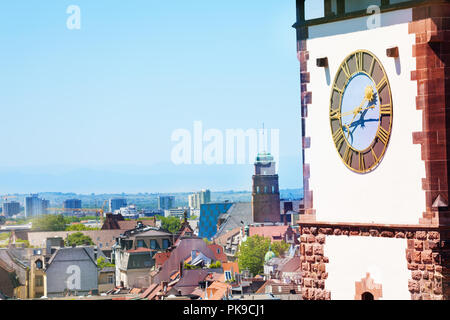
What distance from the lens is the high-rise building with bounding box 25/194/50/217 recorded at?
127 meters

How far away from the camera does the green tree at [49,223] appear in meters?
145

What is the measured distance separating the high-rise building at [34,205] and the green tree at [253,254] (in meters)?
37.3

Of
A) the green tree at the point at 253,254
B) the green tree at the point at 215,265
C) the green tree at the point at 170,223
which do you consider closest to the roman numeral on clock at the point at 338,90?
the green tree at the point at 215,265

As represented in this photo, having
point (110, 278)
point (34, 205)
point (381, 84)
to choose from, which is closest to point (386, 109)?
point (381, 84)

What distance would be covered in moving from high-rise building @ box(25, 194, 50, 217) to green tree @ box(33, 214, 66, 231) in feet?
6.31

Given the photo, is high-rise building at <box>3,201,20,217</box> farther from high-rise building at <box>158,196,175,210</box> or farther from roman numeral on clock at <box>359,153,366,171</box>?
roman numeral on clock at <box>359,153,366,171</box>

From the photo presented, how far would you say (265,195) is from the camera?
151250mm

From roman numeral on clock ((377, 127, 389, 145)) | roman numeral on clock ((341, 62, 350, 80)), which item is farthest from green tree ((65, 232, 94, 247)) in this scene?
roman numeral on clock ((377, 127, 389, 145))

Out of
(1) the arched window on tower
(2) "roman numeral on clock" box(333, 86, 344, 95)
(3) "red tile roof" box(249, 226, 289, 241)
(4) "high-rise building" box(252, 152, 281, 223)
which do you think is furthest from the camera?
(4) "high-rise building" box(252, 152, 281, 223)

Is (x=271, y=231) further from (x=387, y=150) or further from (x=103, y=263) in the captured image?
(x=387, y=150)

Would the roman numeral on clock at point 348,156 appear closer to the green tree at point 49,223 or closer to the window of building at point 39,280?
the window of building at point 39,280

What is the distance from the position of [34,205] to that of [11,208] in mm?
6457
